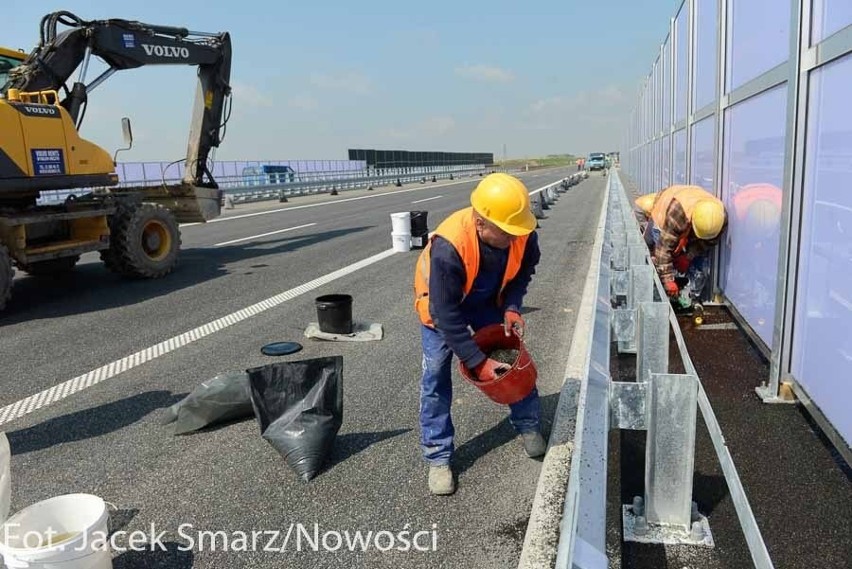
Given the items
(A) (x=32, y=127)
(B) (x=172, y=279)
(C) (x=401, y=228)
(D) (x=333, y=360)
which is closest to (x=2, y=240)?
(A) (x=32, y=127)

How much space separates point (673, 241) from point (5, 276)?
7.71m

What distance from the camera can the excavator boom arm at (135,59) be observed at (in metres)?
9.52

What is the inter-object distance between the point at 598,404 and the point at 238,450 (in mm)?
2351

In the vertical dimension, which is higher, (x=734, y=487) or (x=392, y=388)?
(x=734, y=487)

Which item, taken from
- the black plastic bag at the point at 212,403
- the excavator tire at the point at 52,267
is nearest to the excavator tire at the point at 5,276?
the excavator tire at the point at 52,267

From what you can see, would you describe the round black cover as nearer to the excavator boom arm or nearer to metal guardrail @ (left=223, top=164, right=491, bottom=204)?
the excavator boom arm

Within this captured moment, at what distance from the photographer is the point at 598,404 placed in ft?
8.31

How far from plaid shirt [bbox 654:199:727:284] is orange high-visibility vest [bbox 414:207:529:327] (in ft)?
11.0

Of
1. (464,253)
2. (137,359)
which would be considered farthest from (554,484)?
(137,359)

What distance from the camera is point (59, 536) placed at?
267 cm

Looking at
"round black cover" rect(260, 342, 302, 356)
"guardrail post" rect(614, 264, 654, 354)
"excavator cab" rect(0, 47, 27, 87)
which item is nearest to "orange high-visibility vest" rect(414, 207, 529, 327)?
"guardrail post" rect(614, 264, 654, 354)

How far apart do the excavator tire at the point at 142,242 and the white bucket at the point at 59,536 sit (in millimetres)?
7479

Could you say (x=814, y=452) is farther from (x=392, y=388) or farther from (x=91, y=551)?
(x=91, y=551)

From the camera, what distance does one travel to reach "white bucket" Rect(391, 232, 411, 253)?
11.6m
